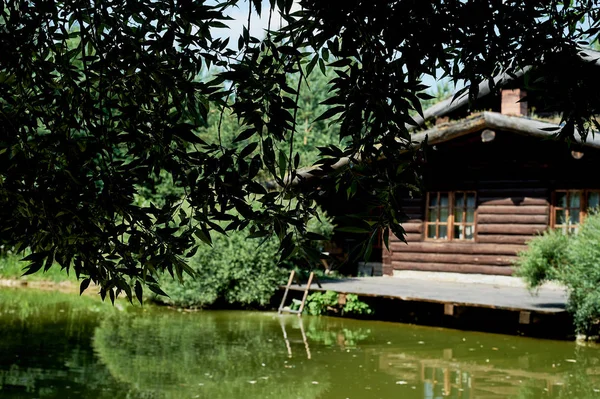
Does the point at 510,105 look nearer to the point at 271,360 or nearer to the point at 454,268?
the point at 454,268

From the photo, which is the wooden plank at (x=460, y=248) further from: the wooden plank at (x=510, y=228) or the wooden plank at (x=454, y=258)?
the wooden plank at (x=510, y=228)

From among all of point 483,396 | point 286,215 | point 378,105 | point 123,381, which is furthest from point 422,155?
point 123,381

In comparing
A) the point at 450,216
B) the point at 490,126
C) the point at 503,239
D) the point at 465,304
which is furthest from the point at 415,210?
the point at 465,304

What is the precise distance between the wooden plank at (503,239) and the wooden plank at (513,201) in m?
0.73

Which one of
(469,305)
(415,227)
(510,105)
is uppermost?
(510,105)

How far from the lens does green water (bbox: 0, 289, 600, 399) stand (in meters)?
8.36

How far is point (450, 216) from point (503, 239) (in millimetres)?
1561

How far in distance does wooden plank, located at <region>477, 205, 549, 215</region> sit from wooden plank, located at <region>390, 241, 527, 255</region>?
730 millimetres

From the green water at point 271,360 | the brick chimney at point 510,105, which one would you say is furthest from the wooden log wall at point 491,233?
the green water at point 271,360

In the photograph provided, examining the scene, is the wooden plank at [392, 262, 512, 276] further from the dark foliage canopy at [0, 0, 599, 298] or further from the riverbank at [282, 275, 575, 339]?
the dark foliage canopy at [0, 0, 599, 298]

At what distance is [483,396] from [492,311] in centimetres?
609

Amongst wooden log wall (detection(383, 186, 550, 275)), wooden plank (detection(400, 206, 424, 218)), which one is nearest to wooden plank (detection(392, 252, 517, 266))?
wooden log wall (detection(383, 186, 550, 275))

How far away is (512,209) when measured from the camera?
16.9 m

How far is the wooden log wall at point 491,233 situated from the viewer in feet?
54.3
